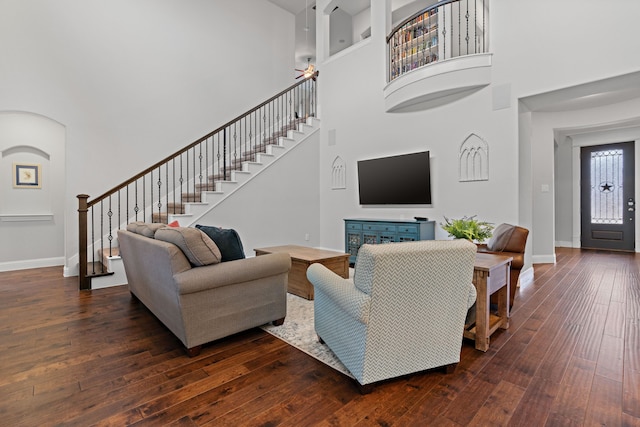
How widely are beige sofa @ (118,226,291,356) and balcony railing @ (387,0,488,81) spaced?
13.4ft

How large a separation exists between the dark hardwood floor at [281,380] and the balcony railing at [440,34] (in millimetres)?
3795

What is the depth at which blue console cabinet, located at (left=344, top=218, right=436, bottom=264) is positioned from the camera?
15.9 ft

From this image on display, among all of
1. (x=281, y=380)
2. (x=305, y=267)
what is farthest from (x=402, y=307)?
(x=305, y=267)

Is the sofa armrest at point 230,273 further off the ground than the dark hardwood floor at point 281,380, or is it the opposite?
the sofa armrest at point 230,273

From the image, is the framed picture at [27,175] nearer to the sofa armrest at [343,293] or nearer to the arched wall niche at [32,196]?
the arched wall niche at [32,196]

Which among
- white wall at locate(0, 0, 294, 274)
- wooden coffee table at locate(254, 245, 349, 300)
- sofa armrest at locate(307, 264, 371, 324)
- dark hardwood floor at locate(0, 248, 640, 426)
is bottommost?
dark hardwood floor at locate(0, 248, 640, 426)

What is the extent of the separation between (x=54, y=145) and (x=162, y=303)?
193 inches

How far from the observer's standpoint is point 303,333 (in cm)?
259

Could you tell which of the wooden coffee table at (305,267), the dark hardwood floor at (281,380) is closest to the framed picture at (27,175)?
the dark hardwood floor at (281,380)

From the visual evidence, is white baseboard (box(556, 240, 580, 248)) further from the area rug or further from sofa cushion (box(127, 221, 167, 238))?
sofa cushion (box(127, 221, 167, 238))

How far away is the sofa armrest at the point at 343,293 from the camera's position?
5.32 feet

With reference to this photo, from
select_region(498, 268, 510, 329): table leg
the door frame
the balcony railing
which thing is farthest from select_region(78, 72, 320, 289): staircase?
the door frame

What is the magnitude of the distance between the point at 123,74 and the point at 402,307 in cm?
598

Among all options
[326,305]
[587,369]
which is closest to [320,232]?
[326,305]
